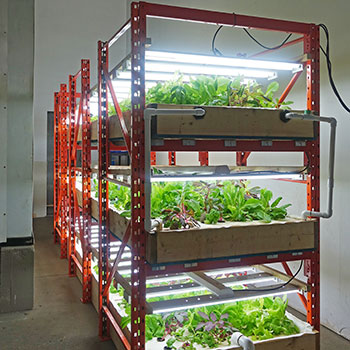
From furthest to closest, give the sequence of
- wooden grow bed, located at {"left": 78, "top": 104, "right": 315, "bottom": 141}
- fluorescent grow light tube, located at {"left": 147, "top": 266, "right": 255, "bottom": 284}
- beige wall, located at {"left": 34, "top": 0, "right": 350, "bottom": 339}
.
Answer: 1. beige wall, located at {"left": 34, "top": 0, "right": 350, "bottom": 339}
2. fluorescent grow light tube, located at {"left": 147, "top": 266, "right": 255, "bottom": 284}
3. wooden grow bed, located at {"left": 78, "top": 104, "right": 315, "bottom": 141}

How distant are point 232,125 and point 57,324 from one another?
246 centimetres

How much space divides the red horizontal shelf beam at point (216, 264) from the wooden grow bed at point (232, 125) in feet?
2.44

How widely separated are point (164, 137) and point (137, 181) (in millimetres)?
308

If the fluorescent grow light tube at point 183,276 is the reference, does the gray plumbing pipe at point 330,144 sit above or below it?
above

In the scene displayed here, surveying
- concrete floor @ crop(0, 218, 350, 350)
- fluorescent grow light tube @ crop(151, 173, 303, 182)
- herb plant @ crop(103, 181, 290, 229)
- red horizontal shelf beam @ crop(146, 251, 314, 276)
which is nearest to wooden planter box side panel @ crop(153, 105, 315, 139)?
fluorescent grow light tube @ crop(151, 173, 303, 182)

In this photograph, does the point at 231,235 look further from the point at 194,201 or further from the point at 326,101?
the point at 326,101

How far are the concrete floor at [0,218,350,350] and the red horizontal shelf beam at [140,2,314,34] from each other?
95.5 inches

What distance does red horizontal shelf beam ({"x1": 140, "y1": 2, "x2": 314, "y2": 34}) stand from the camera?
2424 millimetres

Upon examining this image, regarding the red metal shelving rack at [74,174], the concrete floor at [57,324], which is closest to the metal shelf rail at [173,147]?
the concrete floor at [57,324]

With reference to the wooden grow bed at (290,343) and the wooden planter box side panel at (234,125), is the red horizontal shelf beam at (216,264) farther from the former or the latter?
the wooden planter box side panel at (234,125)

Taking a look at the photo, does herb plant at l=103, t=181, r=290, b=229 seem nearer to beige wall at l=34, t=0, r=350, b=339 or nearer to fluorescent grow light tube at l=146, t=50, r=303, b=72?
fluorescent grow light tube at l=146, t=50, r=303, b=72

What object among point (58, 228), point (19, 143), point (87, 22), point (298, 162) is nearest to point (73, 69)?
point (87, 22)

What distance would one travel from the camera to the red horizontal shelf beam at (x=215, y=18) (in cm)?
242

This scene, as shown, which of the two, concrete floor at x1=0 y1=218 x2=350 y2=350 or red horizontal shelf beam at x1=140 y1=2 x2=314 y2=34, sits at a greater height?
red horizontal shelf beam at x1=140 y1=2 x2=314 y2=34
